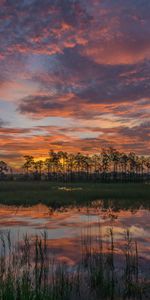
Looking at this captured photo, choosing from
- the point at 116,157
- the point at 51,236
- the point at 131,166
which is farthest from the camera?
the point at 131,166

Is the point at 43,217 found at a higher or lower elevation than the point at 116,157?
lower

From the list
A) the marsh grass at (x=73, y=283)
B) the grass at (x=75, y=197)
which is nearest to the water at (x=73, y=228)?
the marsh grass at (x=73, y=283)

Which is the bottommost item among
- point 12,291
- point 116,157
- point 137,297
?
point 137,297

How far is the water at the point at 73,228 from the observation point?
54.9ft

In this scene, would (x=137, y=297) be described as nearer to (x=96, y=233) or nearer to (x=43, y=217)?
(x=96, y=233)

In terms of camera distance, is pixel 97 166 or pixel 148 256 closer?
pixel 148 256

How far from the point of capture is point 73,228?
23.9m

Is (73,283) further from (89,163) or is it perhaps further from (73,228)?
(89,163)

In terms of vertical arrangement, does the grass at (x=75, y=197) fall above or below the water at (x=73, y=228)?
above

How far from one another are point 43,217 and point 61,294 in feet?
65.2

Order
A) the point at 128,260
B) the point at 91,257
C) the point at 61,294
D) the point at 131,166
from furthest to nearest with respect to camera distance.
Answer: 1. the point at 131,166
2. the point at 91,257
3. the point at 128,260
4. the point at 61,294

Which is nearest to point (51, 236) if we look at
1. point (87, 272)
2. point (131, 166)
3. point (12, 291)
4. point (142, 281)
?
point (87, 272)

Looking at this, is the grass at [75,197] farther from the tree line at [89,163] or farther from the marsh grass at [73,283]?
the tree line at [89,163]

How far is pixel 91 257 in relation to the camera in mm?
14883
